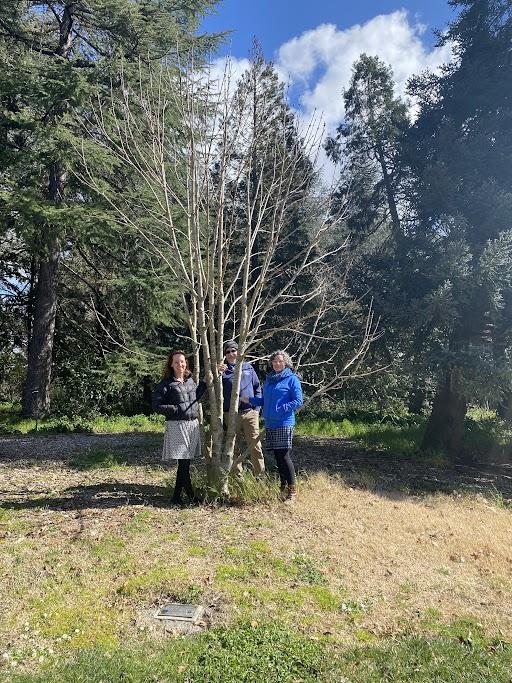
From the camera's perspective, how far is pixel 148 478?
7164 millimetres

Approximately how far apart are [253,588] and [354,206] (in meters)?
12.8

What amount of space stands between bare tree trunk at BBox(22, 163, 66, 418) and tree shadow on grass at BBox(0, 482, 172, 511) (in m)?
7.44

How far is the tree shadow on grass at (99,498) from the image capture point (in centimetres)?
566

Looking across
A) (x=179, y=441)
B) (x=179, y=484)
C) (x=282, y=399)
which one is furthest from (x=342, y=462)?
(x=179, y=441)

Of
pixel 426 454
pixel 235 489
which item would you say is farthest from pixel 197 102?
pixel 426 454

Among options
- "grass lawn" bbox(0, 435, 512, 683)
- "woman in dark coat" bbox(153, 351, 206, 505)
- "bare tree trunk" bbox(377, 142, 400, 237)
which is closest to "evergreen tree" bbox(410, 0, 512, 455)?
"bare tree trunk" bbox(377, 142, 400, 237)

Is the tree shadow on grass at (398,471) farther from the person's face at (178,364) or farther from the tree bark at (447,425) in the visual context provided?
the person's face at (178,364)

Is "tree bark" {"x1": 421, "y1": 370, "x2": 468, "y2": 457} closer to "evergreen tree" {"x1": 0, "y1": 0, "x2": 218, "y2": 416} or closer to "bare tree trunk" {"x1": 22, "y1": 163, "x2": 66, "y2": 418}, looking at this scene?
"evergreen tree" {"x1": 0, "y1": 0, "x2": 218, "y2": 416}

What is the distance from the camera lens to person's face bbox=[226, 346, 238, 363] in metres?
6.32

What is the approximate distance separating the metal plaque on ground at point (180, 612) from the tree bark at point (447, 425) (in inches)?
350

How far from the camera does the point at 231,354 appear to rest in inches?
249

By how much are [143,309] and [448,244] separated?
757 cm

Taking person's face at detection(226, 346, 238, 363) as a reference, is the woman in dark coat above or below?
below

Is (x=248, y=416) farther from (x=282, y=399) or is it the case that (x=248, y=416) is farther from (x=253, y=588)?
(x=253, y=588)
